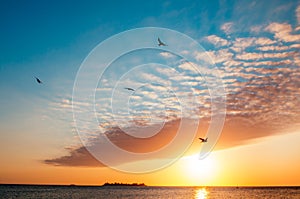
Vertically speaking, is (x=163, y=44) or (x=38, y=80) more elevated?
(x=163, y=44)

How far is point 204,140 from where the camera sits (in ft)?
133

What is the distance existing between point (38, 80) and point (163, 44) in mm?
12488

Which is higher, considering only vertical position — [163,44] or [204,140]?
[163,44]

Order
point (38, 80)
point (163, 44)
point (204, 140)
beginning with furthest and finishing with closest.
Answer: point (204, 140)
point (163, 44)
point (38, 80)

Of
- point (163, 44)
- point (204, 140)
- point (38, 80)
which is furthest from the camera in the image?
point (204, 140)

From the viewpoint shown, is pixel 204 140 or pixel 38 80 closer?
pixel 38 80

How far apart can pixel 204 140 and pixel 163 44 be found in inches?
580

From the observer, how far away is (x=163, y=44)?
32.2m

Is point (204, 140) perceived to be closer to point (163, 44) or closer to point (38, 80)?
point (163, 44)

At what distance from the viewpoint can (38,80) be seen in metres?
29.7

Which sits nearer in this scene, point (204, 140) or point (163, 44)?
point (163, 44)

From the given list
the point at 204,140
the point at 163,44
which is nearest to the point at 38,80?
the point at 163,44
